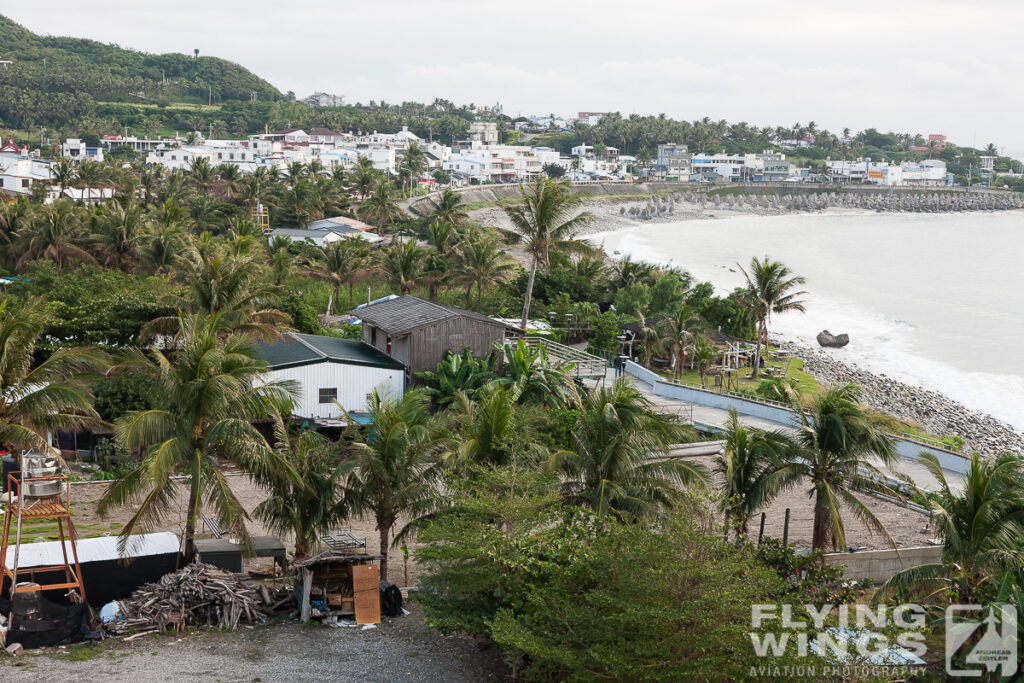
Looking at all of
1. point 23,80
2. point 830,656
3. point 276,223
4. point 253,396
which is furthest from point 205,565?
point 23,80

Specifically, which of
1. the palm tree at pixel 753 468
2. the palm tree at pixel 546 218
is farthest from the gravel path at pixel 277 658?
the palm tree at pixel 546 218

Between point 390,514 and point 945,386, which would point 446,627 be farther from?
point 945,386

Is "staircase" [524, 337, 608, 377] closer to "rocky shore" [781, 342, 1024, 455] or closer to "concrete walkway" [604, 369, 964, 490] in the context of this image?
"concrete walkway" [604, 369, 964, 490]

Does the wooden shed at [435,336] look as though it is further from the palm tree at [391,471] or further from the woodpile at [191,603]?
the woodpile at [191,603]

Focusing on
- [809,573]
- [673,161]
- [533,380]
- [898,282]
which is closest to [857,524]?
[809,573]

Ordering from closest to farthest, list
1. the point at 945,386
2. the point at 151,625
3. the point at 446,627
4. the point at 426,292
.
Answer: the point at 446,627, the point at 151,625, the point at 945,386, the point at 426,292

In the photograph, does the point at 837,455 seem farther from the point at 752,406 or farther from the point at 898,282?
the point at 898,282
